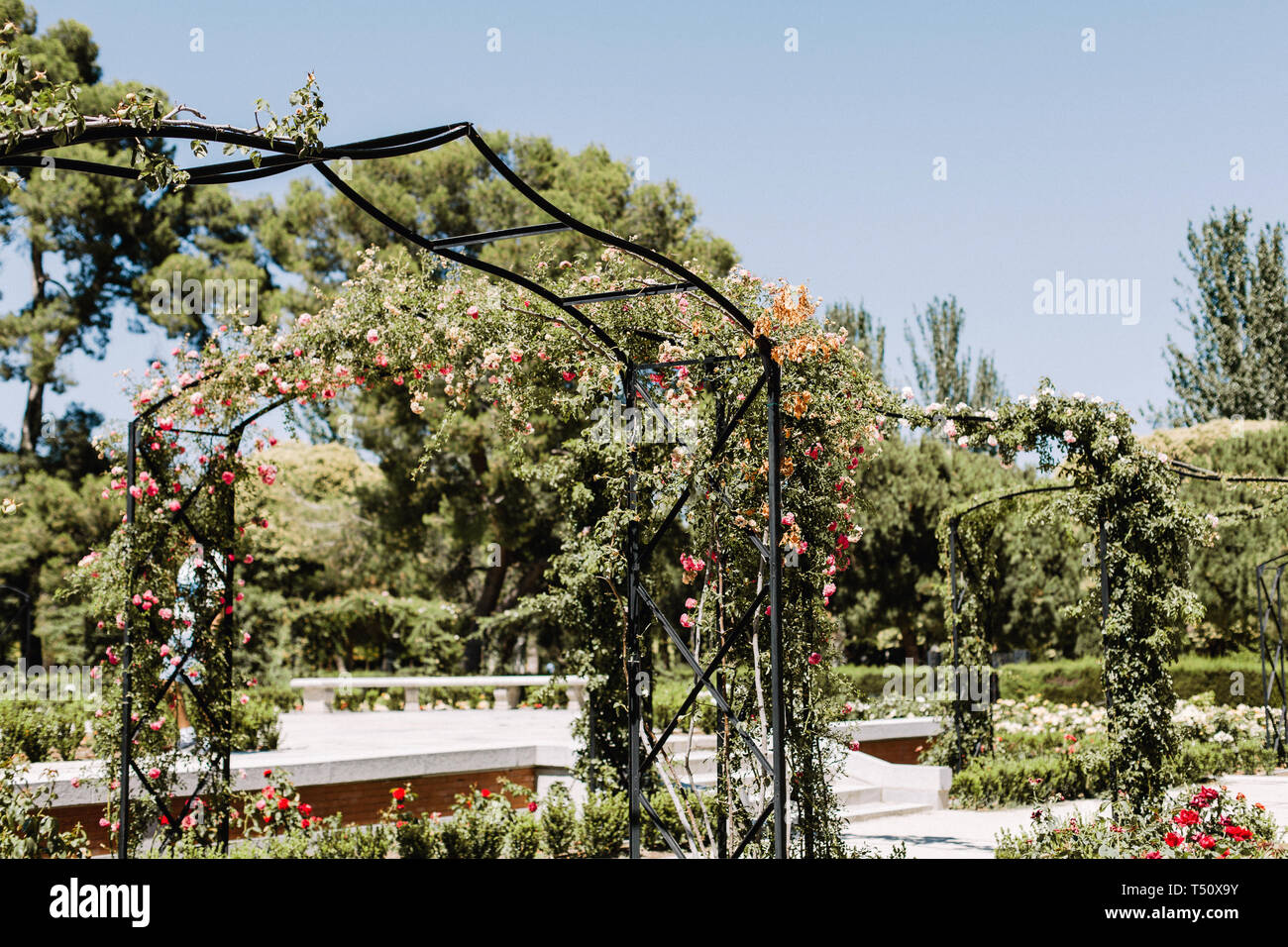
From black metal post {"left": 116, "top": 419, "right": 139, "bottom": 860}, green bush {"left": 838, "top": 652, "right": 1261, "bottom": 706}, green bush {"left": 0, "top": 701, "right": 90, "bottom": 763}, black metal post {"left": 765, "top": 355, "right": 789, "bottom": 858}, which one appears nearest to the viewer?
black metal post {"left": 765, "top": 355, "right": 789, "bottom": 858}

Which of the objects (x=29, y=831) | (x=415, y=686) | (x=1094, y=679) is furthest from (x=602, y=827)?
(x=1094, y=679)

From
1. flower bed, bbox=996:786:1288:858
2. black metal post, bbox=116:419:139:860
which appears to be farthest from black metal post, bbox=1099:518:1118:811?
black metal post, bbox=116:419:139:860

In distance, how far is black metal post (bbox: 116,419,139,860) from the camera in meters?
6.29

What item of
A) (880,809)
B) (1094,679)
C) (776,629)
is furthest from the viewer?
(1094,679)

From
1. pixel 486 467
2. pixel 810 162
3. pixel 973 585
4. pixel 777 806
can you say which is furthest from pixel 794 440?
pixel 486 467

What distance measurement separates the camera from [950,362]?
3075 cm

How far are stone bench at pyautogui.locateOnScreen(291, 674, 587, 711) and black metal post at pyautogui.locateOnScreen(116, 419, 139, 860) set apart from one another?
447 inches

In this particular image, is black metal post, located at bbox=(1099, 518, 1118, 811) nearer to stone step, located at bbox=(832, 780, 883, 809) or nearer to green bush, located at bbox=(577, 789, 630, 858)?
stone step, located at bbox=(832, 780, 883, 809)

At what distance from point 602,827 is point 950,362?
25710 millimetres

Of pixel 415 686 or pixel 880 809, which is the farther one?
pixel 415 686

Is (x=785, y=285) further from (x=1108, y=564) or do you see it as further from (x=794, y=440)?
(x=1108, y=564)

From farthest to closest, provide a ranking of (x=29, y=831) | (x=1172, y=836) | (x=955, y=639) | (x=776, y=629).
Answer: (x=955, y=639) < (x=29, y=831) < (x=1172, y=836) < (x=776, y=629)

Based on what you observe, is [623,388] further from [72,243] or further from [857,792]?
[72,243]

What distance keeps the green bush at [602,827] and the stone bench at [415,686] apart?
1000cm
